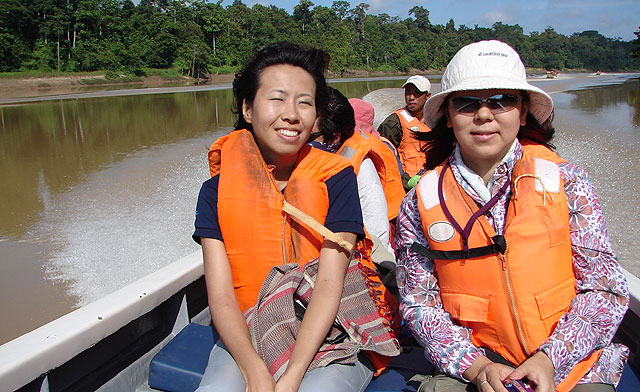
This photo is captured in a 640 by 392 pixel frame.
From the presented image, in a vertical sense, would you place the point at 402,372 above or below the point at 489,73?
below

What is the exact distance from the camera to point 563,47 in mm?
101250

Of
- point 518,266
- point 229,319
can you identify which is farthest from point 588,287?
point 229,319

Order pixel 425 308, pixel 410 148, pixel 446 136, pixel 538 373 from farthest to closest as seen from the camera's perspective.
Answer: pixel 410 148
pixel 446 136
pixel 425 308
pixel 538 373

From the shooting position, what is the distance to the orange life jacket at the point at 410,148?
4.58 meters

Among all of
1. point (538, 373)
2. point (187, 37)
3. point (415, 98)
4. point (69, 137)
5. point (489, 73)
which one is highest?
point (187, 37)

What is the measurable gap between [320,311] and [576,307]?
2.55 ft

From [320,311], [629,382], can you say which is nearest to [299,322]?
[320,311]

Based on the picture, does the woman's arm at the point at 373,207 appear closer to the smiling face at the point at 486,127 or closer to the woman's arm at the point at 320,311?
the woman's arm at the point at 320,311

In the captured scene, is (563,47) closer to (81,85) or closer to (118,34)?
(118,34)

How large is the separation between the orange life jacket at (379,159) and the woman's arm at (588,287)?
3.52 ft

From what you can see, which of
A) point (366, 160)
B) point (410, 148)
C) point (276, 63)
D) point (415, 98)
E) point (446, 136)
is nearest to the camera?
point (446, 136)

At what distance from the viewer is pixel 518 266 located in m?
1.51

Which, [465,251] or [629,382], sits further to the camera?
[629,382]

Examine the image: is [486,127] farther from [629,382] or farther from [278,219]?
[629,382]
